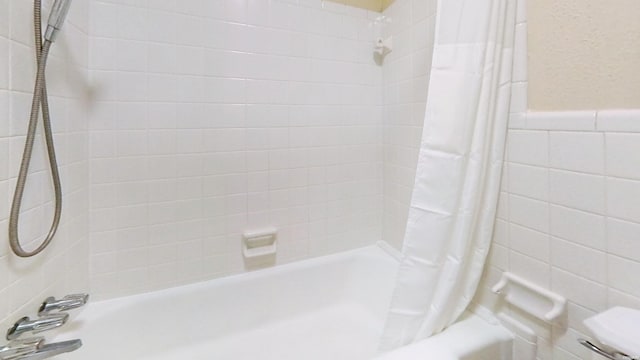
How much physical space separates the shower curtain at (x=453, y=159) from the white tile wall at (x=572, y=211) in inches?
Answer: 2.3

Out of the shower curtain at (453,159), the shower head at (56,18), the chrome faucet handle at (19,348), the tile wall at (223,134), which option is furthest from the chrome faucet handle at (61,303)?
the shower curtain at (453,159)

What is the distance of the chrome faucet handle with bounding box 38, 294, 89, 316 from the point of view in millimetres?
939

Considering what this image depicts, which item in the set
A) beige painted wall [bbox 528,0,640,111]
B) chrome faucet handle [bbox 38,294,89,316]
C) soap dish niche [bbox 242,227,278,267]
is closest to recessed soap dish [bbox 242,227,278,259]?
soap dish niche [bbox 242,227,278,267]

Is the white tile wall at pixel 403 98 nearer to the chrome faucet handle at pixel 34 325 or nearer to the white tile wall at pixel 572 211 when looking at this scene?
the white tile wall at pixel 572 211

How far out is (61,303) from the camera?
3.19 ft

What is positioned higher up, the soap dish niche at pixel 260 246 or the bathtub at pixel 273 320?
the soap dish niche at pixel 260 246

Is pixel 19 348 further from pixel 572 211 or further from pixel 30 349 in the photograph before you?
pixel 572 211

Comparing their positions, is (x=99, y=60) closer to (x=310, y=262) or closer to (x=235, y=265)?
(x=235, y=265)

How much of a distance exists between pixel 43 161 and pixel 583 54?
159 cm

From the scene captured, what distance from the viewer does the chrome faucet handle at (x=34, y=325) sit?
813 millimetres

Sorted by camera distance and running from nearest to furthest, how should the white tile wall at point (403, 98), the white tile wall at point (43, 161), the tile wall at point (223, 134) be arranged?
the white tile wall at point (43, 161) < the tile wall at point (223, 134) < the white tile wall at point (403, 98)

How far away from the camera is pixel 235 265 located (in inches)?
57.4

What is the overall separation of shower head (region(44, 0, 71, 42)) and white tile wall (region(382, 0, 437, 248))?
135cm

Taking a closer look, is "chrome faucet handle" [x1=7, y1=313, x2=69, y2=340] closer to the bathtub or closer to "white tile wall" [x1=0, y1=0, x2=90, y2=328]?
"white tile wall" [x1=0, y1=0, x2=90, y2=328]
